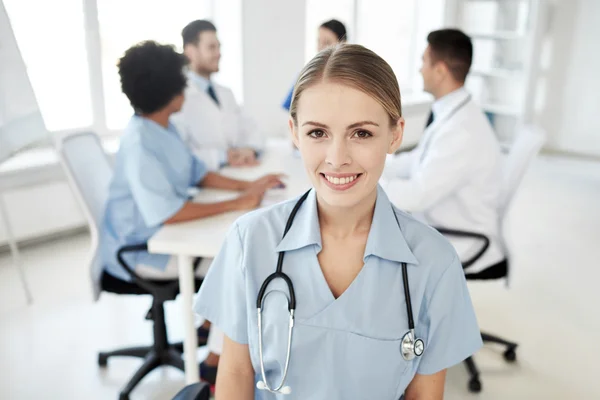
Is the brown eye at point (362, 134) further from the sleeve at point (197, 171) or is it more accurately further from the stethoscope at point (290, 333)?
the sleeve at point (197, 171)

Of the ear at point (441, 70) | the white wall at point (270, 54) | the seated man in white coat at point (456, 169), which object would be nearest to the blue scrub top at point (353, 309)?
the seated man in white coat at point (456, 169)

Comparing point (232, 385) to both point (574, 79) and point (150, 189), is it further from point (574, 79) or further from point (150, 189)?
point (574, 79)

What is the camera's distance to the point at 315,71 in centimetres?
103

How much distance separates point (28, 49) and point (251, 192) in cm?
215

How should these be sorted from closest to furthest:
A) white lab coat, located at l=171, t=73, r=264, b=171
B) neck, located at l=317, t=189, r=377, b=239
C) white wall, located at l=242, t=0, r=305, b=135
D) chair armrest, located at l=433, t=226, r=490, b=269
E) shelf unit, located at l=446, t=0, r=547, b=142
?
neck, located at l=317, t=189, r=377, b=239, chair armrest, located at l=433, t=226, r=490, b=269, white lab coat, located at l=171, t=73, r=264, b=171, white wall, located at l=242, t=0, r=305, b=135, shelf unit, located at l=446, t=0, r=547, b=142

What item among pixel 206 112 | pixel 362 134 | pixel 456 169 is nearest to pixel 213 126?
pixel 206 112

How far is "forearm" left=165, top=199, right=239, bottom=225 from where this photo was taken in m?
1.89

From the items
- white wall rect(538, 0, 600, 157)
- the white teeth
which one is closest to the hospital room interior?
the white teeth

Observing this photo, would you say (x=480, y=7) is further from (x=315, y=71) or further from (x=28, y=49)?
(x=315, y=71)

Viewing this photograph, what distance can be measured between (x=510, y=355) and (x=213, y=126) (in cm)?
166

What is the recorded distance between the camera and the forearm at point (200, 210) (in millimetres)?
1894

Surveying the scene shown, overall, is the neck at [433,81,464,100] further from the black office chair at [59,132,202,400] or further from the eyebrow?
the eyebrow

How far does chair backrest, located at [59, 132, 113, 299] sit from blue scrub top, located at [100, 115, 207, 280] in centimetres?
5

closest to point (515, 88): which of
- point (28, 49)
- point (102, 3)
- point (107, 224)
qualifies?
point (102, 3)
